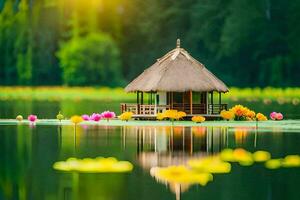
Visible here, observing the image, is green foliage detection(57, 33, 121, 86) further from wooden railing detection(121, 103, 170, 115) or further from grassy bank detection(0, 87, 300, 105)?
wooden railing detection(121, 103, 170, 115)

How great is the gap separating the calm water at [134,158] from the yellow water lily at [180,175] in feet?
0.85

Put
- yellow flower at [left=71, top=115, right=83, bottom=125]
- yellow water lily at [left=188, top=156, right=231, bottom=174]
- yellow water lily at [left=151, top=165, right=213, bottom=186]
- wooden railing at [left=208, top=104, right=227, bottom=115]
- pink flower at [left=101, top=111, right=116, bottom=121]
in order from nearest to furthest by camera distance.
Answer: yellow water lily at [left=151, top=165, right=213, bottom=186] < yellow water lily at [left=188, top=156, right=231, bottom=174] < yellow flower at [left=71, top=115, right=83, bottom=125] < pink flower at [left=101, top=111, right=116, bottom=121] < wooden railing at [left=208, top=104, right=227, bottom=115]

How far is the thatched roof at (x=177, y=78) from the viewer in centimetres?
4534

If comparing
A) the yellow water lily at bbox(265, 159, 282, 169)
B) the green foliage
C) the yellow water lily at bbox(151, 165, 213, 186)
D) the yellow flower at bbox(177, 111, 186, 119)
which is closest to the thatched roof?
the yellow flower at bbox(177, 111, 186, 119)

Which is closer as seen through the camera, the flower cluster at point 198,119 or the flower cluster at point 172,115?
the flower cluster at point 198,119

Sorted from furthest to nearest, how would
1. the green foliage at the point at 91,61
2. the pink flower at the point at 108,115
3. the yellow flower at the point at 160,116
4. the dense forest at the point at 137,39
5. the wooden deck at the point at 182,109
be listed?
the green foliage at the point at 91,61 < the dense forest at the point at 137,39 < the wooden deck at the point at 182,109 < the pink flower at the point at 108,115 < the yellow flower at the point at 160,116

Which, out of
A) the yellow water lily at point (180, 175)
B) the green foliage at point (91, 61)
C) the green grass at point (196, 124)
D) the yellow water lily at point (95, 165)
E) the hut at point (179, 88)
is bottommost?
the yellow water lily at point (180, 175)

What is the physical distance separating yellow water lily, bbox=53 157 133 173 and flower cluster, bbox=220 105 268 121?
16.7 meters

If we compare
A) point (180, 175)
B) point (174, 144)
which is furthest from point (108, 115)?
point (180, 175)

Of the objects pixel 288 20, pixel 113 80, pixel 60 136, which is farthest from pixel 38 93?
pixel 60 136

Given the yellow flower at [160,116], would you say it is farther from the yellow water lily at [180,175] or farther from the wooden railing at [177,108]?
the yellow water lily at [180,175]

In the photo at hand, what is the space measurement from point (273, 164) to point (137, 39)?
6479cm

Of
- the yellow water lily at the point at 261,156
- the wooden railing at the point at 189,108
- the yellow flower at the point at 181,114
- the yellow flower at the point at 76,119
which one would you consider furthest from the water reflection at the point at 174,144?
the wooden railing at the point at 189,108

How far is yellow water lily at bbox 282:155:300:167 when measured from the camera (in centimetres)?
2741
